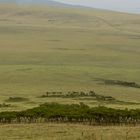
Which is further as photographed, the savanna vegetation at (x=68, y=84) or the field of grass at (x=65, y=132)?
the savanna vegetation at (x=68, y=84)

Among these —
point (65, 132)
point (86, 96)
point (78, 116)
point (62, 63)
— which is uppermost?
point (65, 132)

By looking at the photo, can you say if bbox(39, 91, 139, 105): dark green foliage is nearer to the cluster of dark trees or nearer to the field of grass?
the cluster of dark trees

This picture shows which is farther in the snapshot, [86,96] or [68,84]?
[68,84]

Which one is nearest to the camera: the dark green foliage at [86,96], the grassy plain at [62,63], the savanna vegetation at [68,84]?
the savanna vegetation at [68,84]

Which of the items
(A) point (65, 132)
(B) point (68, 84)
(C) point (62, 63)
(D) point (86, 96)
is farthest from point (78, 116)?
(C) point (62, 63)

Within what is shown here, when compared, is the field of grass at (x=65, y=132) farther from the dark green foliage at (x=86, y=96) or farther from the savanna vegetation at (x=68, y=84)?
the dark green foliage at (x=86, y=96)

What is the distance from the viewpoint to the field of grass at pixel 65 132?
2373 centimetres

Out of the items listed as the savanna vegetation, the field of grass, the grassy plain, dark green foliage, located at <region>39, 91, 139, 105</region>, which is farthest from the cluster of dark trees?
dark green foliage, located at <region>39, 91, 139, 105</region>

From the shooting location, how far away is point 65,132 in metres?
25.4

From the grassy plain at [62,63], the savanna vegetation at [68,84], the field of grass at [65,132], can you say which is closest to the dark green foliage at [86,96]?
the savanna vegetation at [68,84]

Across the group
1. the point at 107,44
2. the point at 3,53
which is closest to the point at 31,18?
the point at 107,44

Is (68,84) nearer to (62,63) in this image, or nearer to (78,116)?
(62,63)

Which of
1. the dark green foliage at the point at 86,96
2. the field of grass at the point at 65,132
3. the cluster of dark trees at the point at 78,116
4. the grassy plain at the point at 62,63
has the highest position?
Result: the field of grass at the point at 65,132

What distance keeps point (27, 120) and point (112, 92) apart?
2827 cm
